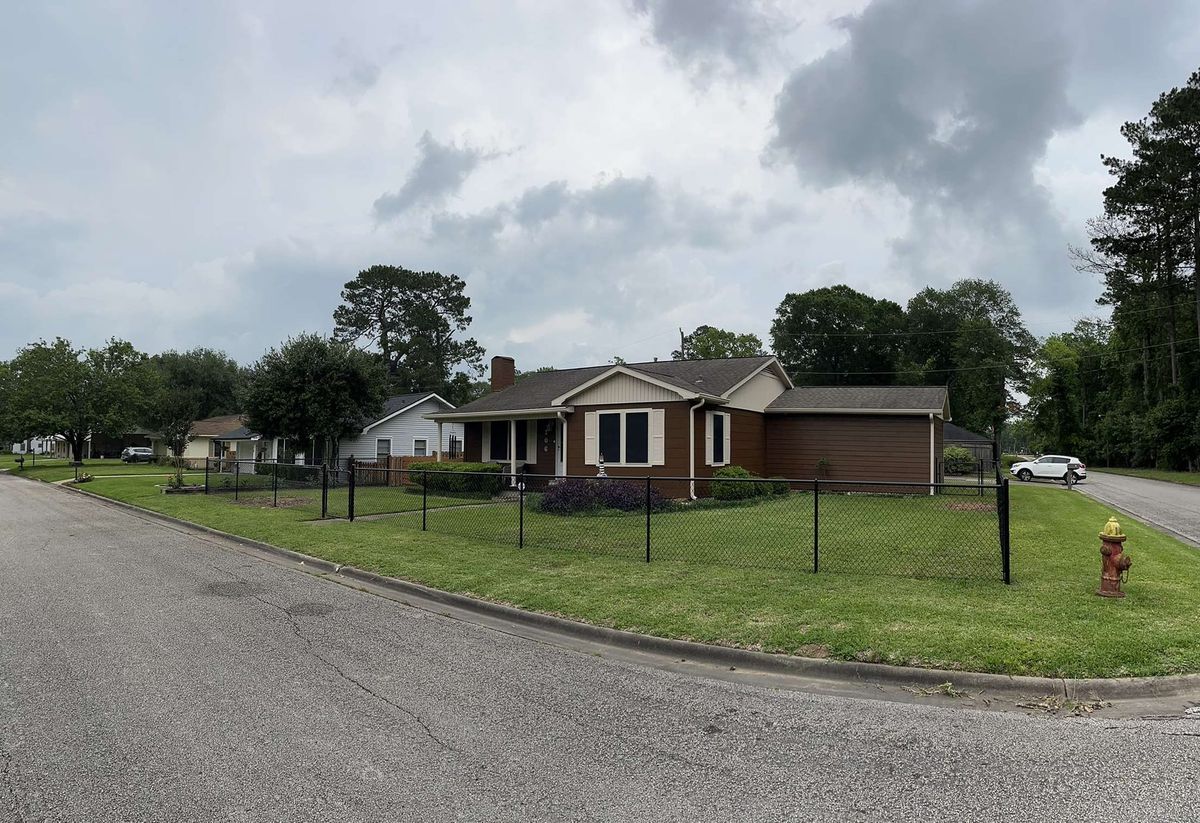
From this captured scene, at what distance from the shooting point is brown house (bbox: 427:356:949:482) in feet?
59.1

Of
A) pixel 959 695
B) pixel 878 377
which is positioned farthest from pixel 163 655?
pixel 878 377

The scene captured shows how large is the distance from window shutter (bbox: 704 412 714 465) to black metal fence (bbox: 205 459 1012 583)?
745 millimetres

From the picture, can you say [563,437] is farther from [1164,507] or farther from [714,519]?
[1164,507]

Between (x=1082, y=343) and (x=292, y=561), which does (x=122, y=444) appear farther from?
(x=1082, y=343)

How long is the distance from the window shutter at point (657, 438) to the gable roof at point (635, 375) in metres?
0.87

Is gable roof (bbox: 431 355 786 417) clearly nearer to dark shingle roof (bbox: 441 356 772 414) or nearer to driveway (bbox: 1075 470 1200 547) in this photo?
dark shingle roof (bbox: 441 356 772 414)

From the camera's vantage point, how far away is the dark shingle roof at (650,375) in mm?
19259

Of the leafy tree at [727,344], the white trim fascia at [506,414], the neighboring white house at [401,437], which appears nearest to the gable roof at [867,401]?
the white trim fascia at [506,414]

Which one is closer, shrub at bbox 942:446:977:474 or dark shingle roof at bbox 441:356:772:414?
dark shingle roof at bbox 441:356:772:414

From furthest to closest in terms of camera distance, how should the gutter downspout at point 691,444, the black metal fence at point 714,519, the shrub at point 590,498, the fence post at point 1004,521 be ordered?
the gutter downspout at point 691,444 < the shrub at point 590,498 < the black metal fence at point 714,519 < the fence post at point 1004,521

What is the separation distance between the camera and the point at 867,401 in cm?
2098

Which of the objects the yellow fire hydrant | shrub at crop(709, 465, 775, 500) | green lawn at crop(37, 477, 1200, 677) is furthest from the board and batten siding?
the yellow fire hydrant

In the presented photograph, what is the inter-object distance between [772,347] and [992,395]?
19.5 meters

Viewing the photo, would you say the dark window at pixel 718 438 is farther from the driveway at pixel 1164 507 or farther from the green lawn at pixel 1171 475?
the green lawn at pixel 1171 475
